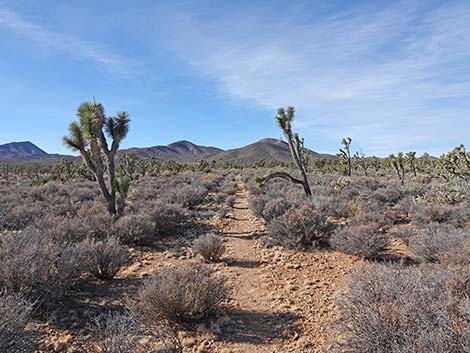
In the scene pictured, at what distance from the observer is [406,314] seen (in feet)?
9.82

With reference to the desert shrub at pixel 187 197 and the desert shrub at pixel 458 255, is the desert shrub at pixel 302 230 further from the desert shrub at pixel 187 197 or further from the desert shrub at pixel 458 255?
the desert shrub at pixel 187 197

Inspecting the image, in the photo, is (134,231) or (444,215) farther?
(444,215)

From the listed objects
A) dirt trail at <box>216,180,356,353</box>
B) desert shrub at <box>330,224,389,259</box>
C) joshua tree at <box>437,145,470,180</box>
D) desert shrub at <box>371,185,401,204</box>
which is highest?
joshua tree at <box>437,145,470,180</box>

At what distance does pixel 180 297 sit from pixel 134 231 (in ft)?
15.4

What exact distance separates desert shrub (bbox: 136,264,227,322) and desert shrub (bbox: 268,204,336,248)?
3664mm

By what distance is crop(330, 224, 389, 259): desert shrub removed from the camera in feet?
22.0

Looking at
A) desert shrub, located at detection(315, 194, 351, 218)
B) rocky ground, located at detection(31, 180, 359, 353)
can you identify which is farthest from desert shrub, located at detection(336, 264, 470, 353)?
desert shrub, located at detection(315, 194, 351, 218)

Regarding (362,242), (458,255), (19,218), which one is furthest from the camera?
(19,218)

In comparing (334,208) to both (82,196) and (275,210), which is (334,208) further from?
(82,196)

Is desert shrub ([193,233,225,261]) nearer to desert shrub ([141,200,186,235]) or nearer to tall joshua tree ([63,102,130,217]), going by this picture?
desert shrub ([141,200,186,235])

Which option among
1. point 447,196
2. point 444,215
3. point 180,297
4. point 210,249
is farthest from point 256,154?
point 180,297

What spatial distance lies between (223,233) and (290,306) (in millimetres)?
5562

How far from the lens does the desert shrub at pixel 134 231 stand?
28.0 feet

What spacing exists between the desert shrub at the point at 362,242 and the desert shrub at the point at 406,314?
2702 mm
